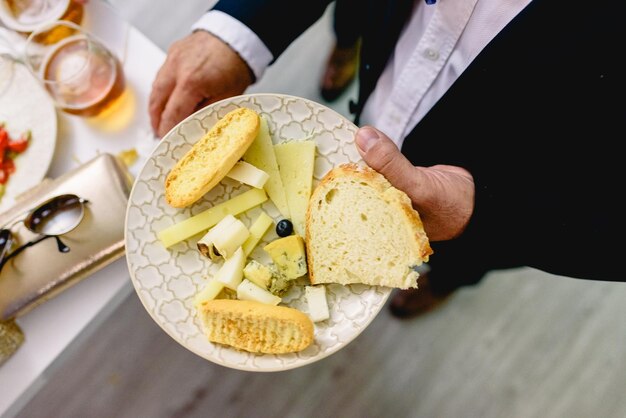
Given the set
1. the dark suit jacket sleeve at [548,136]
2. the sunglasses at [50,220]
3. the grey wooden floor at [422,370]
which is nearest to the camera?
the dark suit jacket sleeve at [548,136]

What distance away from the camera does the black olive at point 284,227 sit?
2.36ft

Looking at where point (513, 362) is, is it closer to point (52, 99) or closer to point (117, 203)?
point (117, 203)

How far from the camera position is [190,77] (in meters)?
0.81

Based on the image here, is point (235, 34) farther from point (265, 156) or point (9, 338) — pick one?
point (9, 338)

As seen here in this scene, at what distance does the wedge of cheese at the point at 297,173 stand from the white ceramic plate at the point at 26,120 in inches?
15.5

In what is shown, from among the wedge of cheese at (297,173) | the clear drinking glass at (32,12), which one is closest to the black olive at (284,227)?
the wedge of cheese at (297,173)

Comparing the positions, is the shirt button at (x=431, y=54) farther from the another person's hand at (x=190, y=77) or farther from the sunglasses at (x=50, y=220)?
the sunglasses at (x=50, y=220)

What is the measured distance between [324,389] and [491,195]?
0.92 metres

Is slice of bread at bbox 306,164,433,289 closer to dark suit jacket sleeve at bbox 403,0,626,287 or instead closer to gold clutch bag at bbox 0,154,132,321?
dark suit jacket sleeve at bbox 403,0,626,287

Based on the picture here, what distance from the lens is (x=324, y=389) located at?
1.43 m

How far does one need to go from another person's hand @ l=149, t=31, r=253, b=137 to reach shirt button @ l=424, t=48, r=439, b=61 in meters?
0.31

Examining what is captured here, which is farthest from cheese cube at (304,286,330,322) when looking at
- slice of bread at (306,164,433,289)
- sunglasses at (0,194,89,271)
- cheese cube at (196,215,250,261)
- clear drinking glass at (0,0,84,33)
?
clear drinking glass at (0,0,84,33)

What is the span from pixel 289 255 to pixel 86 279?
1.15 feet

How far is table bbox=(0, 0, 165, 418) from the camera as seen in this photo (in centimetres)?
80
